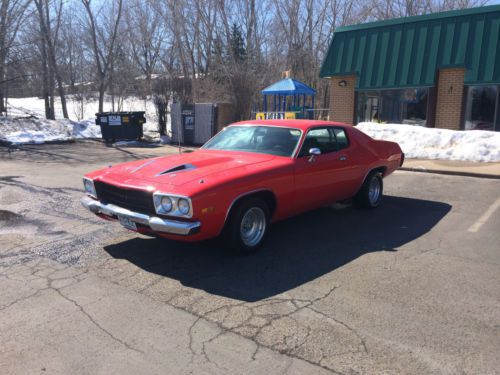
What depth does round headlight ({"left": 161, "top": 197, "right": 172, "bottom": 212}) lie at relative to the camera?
4.48 metres

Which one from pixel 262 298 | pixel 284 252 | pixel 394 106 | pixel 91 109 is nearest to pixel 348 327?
pixel 262 298

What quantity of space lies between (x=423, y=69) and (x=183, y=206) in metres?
12.9

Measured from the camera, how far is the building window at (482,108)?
14.5 m

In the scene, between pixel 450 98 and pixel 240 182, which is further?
pixel 450 98

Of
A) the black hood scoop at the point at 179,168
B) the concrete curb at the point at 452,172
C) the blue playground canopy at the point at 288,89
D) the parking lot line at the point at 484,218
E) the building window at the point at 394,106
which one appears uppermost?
the blue playground canopy at the point at 288,89

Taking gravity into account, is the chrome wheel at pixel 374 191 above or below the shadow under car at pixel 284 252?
above

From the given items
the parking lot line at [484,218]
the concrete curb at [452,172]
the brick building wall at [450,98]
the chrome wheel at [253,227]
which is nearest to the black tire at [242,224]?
the chrome wheel at [253,227]

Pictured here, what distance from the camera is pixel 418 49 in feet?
49.2

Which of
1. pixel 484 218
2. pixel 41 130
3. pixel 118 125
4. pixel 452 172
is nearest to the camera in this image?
pixel 484 218

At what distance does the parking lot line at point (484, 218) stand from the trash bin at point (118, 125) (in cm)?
1463

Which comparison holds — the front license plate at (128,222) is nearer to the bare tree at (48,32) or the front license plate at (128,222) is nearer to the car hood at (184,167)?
the car hood at (184,167)

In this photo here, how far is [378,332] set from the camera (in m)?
3.43

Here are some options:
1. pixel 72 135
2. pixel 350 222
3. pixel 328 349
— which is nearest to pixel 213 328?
pixel 328 349

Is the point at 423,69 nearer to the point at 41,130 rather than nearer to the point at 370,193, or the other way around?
the point at 370,193
